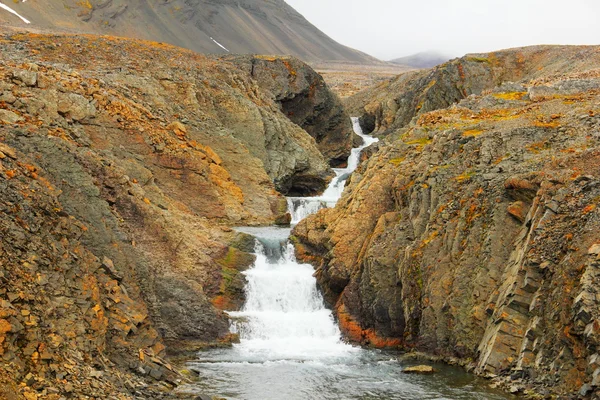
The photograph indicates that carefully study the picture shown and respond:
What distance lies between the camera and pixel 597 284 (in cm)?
2192

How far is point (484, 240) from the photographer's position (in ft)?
96.0

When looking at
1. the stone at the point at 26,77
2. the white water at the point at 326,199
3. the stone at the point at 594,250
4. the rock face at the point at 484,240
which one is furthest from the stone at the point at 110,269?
the white water at the point at 326,199

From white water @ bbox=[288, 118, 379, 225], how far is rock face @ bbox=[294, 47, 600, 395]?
9.59m

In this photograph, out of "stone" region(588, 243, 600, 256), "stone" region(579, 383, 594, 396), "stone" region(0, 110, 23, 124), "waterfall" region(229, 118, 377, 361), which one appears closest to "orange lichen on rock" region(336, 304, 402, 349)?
"waterfall" region(229, 118, 377, 361)

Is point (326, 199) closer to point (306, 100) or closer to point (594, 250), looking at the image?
point (306, 100)

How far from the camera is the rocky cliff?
21875 millimetres

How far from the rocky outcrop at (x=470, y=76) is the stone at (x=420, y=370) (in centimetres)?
4445

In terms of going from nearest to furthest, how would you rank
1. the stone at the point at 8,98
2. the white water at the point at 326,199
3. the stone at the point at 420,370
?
1. the stone at the point at 420,370
2. the stone at the point at 8,98
3. the white water at the point at 326,199

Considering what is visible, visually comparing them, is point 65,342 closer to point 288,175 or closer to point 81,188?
point 81,188

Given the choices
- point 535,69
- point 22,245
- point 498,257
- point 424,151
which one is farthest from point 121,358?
point 535,69

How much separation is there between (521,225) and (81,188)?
61.9ft

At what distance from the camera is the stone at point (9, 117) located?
32.1 meters

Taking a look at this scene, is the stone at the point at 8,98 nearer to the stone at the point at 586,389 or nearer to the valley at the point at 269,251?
the valley at the point at 269,251

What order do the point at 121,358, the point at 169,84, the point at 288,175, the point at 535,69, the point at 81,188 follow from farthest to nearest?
the point at 535,69, the point at 288,175, the point at 169,84, the point at 81,188, the point at 121,358
